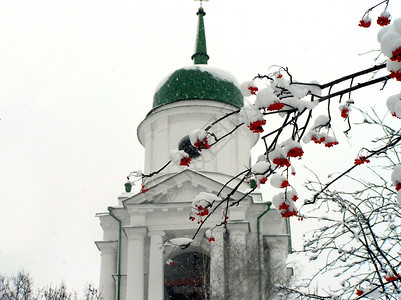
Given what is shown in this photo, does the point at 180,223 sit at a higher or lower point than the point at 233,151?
lower

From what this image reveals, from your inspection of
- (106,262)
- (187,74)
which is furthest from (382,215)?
(187,74)

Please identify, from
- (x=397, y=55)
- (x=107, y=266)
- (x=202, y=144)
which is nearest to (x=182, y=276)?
(x=107, y=266)

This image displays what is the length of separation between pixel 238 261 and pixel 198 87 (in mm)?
6692

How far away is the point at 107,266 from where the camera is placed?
17781 mm

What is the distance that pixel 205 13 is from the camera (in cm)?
2423

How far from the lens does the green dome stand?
755 inches

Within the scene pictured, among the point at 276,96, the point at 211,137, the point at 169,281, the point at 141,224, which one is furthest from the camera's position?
the point at 169,281

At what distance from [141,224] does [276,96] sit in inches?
523

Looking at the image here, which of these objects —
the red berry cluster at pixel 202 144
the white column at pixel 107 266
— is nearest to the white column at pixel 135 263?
the white column at pixel 107 266

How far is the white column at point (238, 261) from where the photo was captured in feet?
45.8

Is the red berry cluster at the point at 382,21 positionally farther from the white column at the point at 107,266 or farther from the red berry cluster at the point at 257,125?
the white column at the point at 107,266

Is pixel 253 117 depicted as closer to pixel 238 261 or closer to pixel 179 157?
pixel 179 157

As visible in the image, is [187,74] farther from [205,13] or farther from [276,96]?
[276,96]

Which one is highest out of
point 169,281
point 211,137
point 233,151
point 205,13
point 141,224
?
point 205,13
